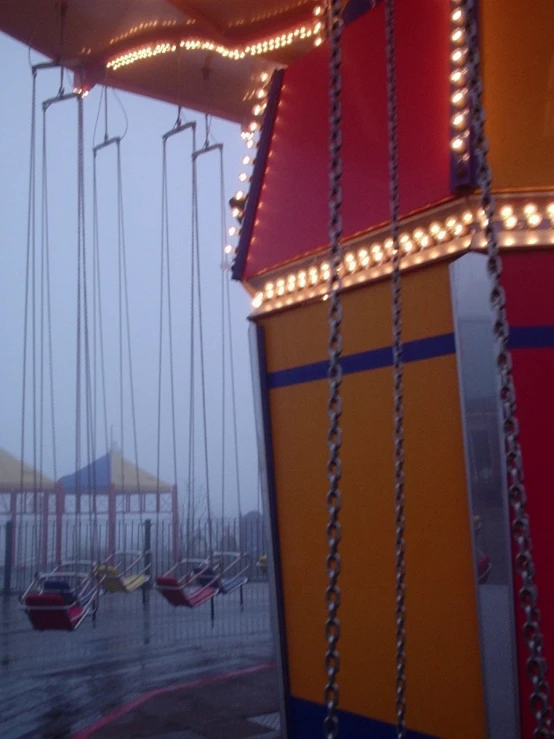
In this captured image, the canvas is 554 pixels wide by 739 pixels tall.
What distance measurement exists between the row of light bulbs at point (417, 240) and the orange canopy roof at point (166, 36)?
174 centimetres

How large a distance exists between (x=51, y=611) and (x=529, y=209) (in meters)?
4.84

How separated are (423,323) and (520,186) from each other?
602 mm

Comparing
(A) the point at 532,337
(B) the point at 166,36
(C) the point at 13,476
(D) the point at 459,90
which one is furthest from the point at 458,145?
(C) the point at 13,476

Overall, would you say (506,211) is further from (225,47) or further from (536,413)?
(225,47)

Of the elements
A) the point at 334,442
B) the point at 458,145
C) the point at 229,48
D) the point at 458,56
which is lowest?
the point at 334,442

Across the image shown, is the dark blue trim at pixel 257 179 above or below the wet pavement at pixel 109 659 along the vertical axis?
above

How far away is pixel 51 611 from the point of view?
614cm

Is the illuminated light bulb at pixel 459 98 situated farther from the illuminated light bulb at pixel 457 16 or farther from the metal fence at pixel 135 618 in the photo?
the metal fence at pixel 135 618

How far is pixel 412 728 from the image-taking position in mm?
3119

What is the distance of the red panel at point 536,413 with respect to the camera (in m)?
2.72

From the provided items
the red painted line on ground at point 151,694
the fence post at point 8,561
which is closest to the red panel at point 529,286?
the red painted line on ground at point 151,694

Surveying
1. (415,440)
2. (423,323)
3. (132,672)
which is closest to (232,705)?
(132,672)

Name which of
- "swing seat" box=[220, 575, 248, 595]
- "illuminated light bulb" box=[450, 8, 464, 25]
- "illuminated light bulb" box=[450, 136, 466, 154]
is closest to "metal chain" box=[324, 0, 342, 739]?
"illuminated light bulb" box=[450, 136, 466, 154]

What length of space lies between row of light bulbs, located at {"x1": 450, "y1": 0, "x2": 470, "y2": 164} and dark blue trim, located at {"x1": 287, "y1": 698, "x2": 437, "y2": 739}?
2.21 m
